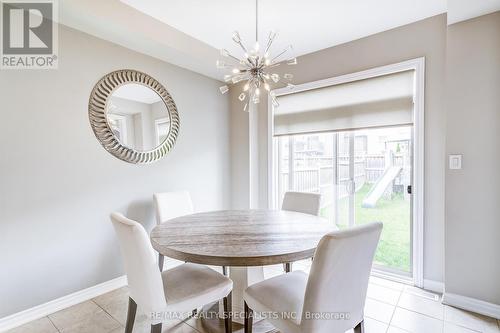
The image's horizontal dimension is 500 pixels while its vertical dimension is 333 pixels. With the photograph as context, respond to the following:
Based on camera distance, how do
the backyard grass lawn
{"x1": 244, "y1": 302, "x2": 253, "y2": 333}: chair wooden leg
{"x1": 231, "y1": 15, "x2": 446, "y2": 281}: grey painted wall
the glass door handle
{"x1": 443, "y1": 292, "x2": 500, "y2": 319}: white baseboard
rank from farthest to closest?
1. the glass door handle
2. the backyard grass lawn
3. {"x1": 231, "y1": 15, "x2": 446, "y2": 281}: grey painted wall
4. {"x1": 443, "y1": 292, "x2": 500, "y2": 319}: white baseboard
5. {"x1": 244, "y1": 302, "x2": 253, "y2": 333}: chair wooden leg

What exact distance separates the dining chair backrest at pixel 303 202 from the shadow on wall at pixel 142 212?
1.46 m

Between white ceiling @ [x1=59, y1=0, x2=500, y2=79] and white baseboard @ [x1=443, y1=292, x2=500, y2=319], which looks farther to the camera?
white ceiling @ [x1=59, y1=0, x2=500, y2=79]

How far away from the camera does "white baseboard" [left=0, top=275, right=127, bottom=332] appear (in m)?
1.84

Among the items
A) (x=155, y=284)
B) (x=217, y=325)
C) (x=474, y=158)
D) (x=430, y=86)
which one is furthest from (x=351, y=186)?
(x=155, y=284)

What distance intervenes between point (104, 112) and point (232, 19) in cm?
148

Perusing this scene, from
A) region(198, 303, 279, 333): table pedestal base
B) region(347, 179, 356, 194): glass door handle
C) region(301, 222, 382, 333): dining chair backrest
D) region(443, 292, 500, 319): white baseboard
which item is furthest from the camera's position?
region(347, 179, 356, 194): glass door handle

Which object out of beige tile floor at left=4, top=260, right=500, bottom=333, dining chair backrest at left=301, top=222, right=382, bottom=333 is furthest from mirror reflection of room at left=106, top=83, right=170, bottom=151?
dining chair backrest at left=301, top=222, right=382, bottom=333

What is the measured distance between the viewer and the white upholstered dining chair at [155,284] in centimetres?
125

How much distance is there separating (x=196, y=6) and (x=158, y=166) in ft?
5.33

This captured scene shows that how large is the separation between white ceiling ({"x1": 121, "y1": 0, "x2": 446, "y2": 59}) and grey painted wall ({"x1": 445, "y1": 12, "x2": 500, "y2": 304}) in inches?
17.5

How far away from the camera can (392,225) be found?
2689 mm

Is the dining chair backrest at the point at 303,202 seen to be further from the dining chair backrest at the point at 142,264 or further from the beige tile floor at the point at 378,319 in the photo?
the dining chair backrest at the point at 142,264

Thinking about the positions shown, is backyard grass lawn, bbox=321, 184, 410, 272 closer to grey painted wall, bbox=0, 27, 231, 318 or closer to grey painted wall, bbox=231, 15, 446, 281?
grey painted wall, bbox=231, 15, 446, 281

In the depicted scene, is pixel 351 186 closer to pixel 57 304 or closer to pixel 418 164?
pixel 418 164
